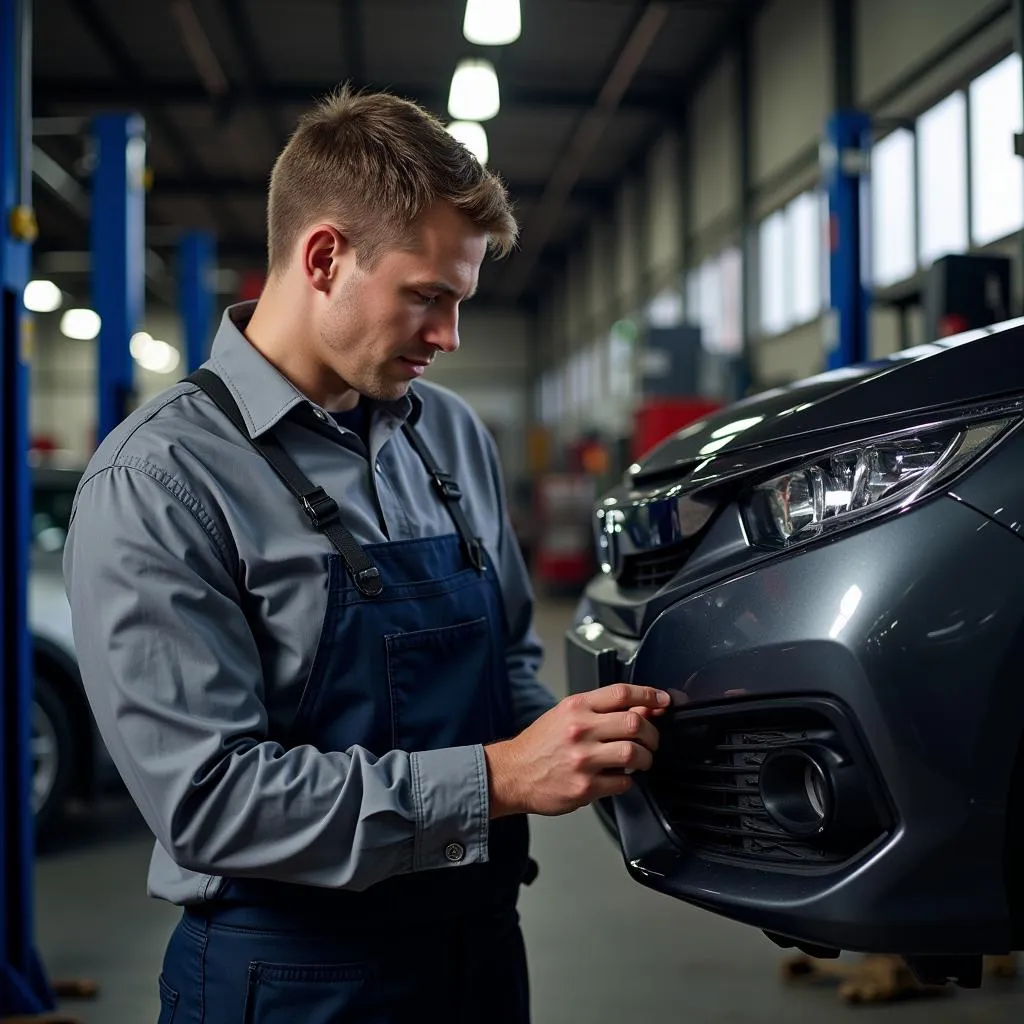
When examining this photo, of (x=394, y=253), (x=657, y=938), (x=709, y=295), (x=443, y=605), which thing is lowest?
(x=657, y=938)

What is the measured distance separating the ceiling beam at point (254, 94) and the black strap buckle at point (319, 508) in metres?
10.7

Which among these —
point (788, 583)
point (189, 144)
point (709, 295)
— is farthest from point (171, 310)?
point (788, 583)

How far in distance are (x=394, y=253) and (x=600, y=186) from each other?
604 inches

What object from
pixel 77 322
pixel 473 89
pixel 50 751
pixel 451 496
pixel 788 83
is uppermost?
pixel 788 83

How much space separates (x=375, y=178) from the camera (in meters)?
1.22

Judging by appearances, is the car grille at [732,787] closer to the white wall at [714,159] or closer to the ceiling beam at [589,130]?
the ceiling beam at [589,130]

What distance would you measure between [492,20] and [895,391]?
4.57 metres

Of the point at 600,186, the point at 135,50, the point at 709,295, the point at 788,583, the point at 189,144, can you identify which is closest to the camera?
the point at 788,583

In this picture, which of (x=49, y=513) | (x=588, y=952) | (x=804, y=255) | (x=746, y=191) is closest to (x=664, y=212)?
(x=746, y=191)

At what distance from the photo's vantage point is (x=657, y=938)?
2816 millimetres

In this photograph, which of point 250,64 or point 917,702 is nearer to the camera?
point 917,702

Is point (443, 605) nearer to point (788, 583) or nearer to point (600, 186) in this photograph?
point (788, 583)

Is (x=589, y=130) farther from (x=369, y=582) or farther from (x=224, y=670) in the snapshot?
(x=224, y=670)

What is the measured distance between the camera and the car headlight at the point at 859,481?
3.57ft
